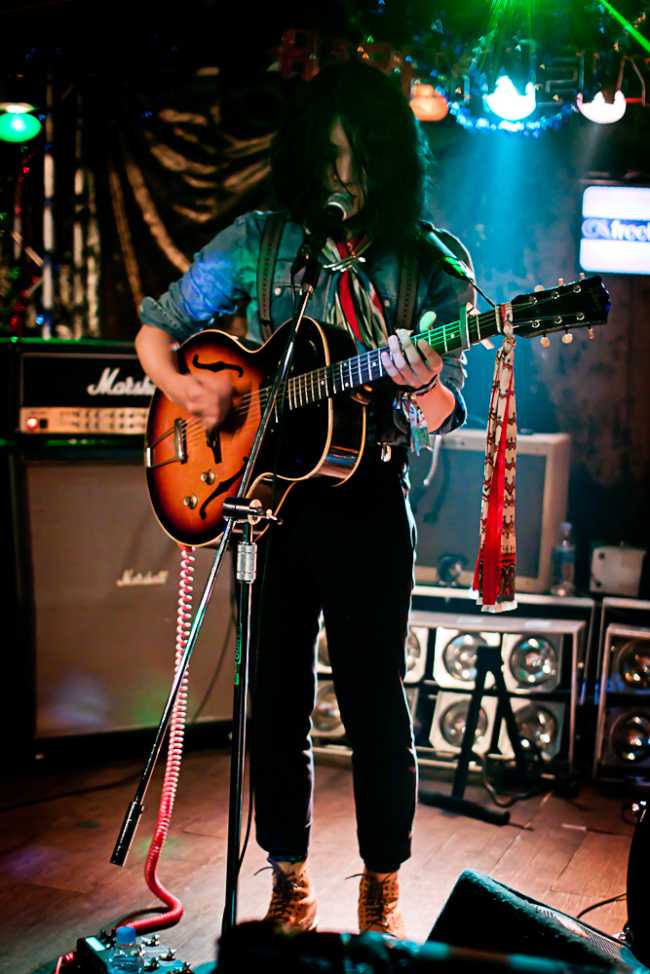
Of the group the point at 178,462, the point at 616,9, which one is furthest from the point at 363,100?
the point at 616,9

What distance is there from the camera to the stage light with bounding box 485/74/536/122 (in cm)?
357

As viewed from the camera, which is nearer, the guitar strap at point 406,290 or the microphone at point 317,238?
the microphone at point 317,238

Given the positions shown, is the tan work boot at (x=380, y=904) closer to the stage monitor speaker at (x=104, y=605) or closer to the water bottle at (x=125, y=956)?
the water bottle at (x=125, y=956)

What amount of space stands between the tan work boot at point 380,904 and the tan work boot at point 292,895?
0.44 feet

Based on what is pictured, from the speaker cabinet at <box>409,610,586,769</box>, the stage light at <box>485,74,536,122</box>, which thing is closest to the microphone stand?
the speaker cabinet at <box>409,610,586,769</box>

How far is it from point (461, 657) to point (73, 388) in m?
1.75

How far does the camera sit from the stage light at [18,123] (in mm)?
3713

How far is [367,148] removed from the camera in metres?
1.90

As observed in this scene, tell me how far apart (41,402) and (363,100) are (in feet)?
5.67

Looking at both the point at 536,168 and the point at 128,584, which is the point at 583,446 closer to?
the point at 536,168

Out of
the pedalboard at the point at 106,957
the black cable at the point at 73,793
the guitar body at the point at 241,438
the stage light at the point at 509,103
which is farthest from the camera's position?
the stage light at the point at 509,103

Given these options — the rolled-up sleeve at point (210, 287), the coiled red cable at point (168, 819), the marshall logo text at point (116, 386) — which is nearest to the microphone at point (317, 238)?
the rolled-up sleeve at point (210, 287)

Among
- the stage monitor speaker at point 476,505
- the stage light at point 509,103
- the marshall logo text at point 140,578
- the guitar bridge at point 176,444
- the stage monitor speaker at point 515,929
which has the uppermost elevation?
the stage light at point 509,103

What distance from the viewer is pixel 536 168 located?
4.20 metres
